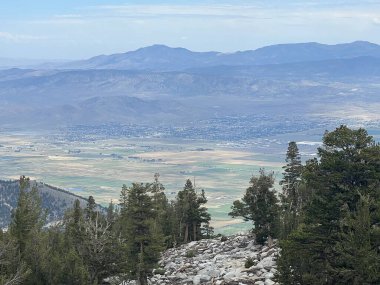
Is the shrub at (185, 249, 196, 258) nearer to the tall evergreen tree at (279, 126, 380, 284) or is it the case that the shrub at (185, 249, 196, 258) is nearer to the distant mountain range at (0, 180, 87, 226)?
the tall evergreen tree at (279, 126, 380, 284)

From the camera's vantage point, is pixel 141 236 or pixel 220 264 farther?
pixel 220 264

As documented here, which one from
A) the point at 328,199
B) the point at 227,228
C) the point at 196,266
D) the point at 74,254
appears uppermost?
the point at 328,199

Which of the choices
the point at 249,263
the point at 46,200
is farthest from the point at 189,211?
the point at 46,200

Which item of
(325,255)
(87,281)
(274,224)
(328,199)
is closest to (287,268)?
(325,255)

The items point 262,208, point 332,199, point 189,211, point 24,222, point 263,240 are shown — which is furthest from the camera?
point 189,211

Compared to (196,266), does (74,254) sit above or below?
above

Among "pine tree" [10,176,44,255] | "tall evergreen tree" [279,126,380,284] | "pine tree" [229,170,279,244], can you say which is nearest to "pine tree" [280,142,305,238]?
"pine tree" [229,170,279,244]

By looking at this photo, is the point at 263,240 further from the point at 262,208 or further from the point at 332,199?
the point at 332,199

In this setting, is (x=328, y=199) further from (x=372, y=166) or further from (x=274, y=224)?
(x=274, y=224)
